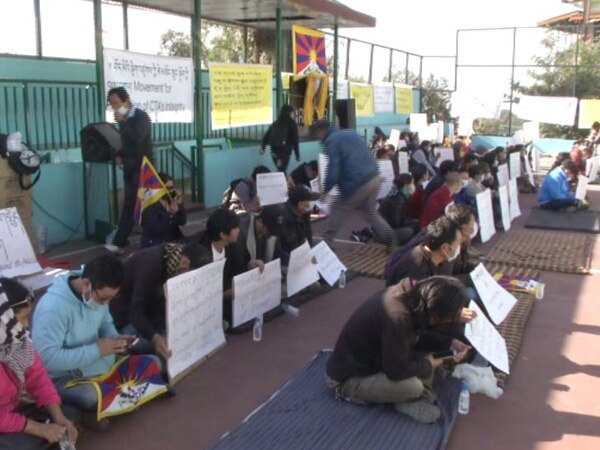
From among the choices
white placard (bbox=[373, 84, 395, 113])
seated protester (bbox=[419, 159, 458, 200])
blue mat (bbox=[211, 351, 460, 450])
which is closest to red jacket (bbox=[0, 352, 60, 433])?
blue mat (bbox=[211, 351, 460, 450])

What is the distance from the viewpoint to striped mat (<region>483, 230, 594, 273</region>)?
8016 millimetres

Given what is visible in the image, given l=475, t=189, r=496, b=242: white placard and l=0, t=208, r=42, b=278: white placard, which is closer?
l=0, t=208, r=42, b=278: white placard

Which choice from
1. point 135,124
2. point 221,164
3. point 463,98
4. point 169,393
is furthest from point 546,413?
point 463,98

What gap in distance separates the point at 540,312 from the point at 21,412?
461cm

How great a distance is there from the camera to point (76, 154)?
33.3ft

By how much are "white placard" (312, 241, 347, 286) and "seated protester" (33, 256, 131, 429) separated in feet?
10.0

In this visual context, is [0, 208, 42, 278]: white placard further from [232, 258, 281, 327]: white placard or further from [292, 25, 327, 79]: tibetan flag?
[292, 25, 327, 79]: tibetan flag

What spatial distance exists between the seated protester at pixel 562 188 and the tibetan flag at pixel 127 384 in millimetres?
9105

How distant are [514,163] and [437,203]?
6314mm

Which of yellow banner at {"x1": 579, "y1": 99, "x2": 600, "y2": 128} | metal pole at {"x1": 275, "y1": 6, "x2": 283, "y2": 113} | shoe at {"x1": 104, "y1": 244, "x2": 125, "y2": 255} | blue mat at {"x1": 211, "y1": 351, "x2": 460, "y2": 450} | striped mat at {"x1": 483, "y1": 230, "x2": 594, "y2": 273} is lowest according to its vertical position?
blue mat at {"x1": 211, "y1": 351, "x2": 460, "y2": 450}

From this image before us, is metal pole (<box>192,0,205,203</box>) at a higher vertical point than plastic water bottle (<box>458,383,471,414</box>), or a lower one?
higher

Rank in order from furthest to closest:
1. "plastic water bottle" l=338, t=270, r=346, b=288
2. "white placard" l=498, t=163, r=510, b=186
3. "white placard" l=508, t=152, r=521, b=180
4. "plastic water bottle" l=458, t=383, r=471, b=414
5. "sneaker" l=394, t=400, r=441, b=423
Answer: "white placard" l=508, t=152, r=521, b=180 → "white placard" l=498, t=163, r=510, b=186 → "plastic water bottle" l=338, t=270, r=346, b=288 → "plastic water bottle" l=458, t=383, r=471, b=414 → "sneaker" l=394, t=400, r=441, b=423

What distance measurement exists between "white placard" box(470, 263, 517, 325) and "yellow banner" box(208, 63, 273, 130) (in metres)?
5.89

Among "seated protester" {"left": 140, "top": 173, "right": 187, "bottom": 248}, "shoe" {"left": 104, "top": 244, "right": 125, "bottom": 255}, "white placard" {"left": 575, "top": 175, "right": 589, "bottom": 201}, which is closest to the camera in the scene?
"seated protester" {"left": 140, "top": 173, "right": 187, "bottom": 248}
